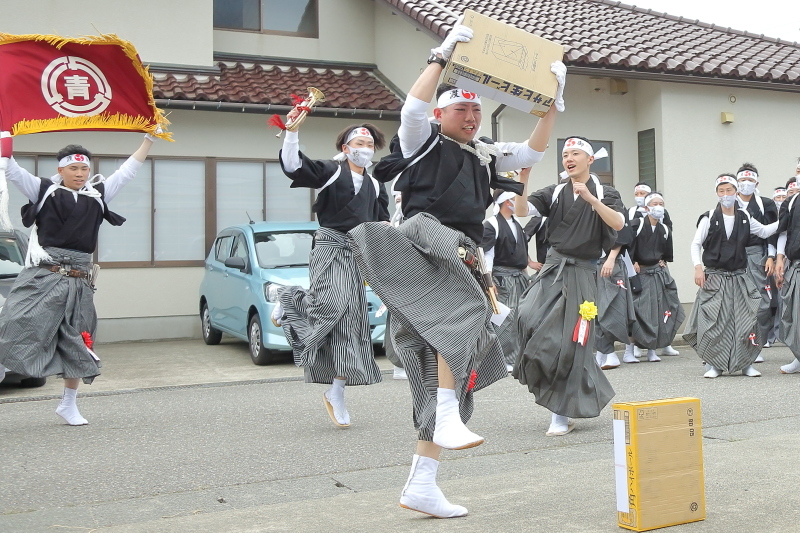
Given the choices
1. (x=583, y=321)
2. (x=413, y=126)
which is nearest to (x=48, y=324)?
(x=583, y=321)

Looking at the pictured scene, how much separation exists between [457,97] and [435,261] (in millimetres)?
788

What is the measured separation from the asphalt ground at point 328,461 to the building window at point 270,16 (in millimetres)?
8414

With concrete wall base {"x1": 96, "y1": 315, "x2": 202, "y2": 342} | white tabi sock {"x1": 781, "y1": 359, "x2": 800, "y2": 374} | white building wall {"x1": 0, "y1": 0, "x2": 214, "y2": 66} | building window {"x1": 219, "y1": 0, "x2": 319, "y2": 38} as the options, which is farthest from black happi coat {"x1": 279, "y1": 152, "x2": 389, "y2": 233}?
building window {"x1": 219, "y1": 0, "x2": 319, "y2": 38}

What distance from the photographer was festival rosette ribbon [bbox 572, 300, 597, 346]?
6551mm

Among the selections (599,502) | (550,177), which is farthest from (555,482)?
(550,177)

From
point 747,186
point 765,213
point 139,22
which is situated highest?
point 139,22

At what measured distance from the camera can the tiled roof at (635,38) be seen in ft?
46.8

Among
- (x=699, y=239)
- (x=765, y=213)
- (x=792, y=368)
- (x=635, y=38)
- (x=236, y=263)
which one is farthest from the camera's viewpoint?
Result: (x=635, y=38)

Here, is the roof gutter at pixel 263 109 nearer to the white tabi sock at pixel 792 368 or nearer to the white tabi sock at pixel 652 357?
the white tabi sock at pixel 652 357

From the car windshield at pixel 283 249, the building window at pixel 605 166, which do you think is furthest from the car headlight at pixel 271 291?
the building window at pixel 605 166

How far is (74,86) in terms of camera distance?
8.03 meters

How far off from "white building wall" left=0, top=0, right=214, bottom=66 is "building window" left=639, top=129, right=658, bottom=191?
6.89m

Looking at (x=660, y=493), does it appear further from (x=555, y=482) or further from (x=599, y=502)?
(x=555, y=482)

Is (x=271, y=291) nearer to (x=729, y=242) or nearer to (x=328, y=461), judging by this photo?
(x=729, y=242)
